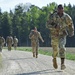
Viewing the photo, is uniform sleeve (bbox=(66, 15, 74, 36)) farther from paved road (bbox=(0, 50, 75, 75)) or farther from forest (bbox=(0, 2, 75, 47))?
forest (bbox=(0, 2, 75, 47))

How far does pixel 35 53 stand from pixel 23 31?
9675 cm

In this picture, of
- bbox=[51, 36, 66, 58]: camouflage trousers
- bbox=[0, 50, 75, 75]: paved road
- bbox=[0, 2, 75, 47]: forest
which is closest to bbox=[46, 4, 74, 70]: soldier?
bbox=[51, 36, 66, 58]: camouflage trousers

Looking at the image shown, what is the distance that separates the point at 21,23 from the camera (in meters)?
129

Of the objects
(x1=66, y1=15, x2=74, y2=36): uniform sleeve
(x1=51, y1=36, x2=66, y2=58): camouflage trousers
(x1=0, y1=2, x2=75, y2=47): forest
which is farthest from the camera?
(x1=0, y1=2, x2=75, y2=47): forest

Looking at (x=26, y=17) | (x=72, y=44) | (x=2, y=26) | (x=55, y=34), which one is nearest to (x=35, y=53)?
(x=55, y=34)

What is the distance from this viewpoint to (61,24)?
1466 cm

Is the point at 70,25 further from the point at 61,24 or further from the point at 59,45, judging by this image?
the point at 59,45

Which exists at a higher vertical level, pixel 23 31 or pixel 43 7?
pixel 43 7

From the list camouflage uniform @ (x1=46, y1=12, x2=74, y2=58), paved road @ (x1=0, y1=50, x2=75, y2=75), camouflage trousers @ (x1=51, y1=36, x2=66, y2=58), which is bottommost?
paved road @ (x1=0, y1=50, x2=75, y2=75)

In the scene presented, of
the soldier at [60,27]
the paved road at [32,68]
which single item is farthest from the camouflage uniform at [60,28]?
the paved road at [32,68]

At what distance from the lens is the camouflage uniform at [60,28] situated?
14445mm

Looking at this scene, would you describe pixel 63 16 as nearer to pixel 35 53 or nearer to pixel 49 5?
pixel 35 53

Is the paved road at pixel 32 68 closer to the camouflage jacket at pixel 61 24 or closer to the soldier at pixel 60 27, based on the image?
the soldier at pixel 60 27

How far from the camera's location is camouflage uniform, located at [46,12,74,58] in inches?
569
